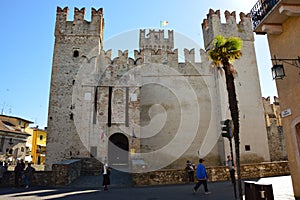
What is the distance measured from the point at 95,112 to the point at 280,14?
1430 centimetres

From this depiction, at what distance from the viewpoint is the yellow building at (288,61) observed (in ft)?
23.0

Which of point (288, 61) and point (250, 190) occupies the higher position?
point (288, 61)

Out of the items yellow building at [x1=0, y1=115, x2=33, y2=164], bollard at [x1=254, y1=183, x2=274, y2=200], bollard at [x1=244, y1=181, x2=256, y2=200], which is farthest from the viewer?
yellow building at [x1=0, y1=115, x2=33, y2=164]

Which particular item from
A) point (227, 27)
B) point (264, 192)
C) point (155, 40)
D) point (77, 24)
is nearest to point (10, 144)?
point (77, 24)

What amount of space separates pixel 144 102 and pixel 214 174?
9.53 m

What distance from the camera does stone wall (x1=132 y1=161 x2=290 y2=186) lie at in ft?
37.3

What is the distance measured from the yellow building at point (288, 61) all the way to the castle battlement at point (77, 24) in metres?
15.1

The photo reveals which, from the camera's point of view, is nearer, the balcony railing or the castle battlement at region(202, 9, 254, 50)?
the balcony railing

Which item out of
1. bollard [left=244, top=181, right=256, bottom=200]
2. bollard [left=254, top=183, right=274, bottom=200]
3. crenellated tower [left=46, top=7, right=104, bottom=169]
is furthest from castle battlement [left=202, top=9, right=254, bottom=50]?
bollard [left=254, top=183, right=274, bottom=200]

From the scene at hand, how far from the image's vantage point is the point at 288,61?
7383mm

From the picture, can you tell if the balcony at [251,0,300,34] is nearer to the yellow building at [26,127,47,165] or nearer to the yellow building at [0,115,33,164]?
the yellow building at [0,115,33,164]

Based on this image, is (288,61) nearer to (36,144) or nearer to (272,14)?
(272,14)

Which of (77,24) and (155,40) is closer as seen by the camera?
(77,24)

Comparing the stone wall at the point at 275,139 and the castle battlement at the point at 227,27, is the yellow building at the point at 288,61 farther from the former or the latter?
the castle battlement at the point at 227,27
